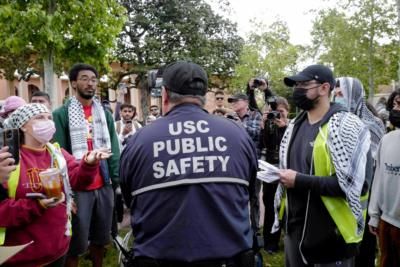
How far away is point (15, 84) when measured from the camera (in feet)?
107

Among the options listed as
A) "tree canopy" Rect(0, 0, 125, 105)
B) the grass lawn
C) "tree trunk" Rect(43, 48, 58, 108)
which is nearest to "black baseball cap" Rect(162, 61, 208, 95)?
the grass lawn

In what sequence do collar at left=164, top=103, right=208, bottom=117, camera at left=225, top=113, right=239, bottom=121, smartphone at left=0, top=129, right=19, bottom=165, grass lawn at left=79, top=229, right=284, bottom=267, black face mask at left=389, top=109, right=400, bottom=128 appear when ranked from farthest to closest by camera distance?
camera at left=225, top=113, right=239, bottom=121 → grass lawn at left=79, top=229, right=284, bottom=267 → black face mask at left=389, top=109, right=400, bottom=128 → smartphone at left=0, top=129, right=19, bottom=165 → collar at left=164, top=103, right=208, bottom=117

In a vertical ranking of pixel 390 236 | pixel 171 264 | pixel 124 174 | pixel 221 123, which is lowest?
pixel 390 236

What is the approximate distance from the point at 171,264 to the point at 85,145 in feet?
7.82

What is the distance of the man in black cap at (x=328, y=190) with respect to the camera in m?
2.85

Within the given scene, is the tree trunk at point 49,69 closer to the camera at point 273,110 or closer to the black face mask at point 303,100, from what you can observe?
the camera at point 273,110

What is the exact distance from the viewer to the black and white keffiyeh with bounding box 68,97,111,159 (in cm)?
432

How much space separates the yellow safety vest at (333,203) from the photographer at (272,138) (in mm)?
2532

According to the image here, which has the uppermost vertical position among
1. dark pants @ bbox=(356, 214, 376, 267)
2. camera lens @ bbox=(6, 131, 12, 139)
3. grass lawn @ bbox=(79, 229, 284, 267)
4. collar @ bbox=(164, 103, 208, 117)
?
collar @ bbox=(164, 103, 208, 117)

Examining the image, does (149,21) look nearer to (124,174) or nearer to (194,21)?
(194,21)

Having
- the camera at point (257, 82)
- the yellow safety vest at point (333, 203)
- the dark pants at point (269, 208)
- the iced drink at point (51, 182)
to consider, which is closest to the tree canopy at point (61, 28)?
the camera at point (257, 82)

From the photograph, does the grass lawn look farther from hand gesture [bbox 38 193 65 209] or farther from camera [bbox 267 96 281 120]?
hand gesture [bbox 38 193 65 209]

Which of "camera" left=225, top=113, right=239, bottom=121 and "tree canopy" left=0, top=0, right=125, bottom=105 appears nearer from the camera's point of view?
"camera" left=225, top=113, right=239, bottom=121

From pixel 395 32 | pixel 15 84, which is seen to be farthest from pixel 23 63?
pixel 395 32
